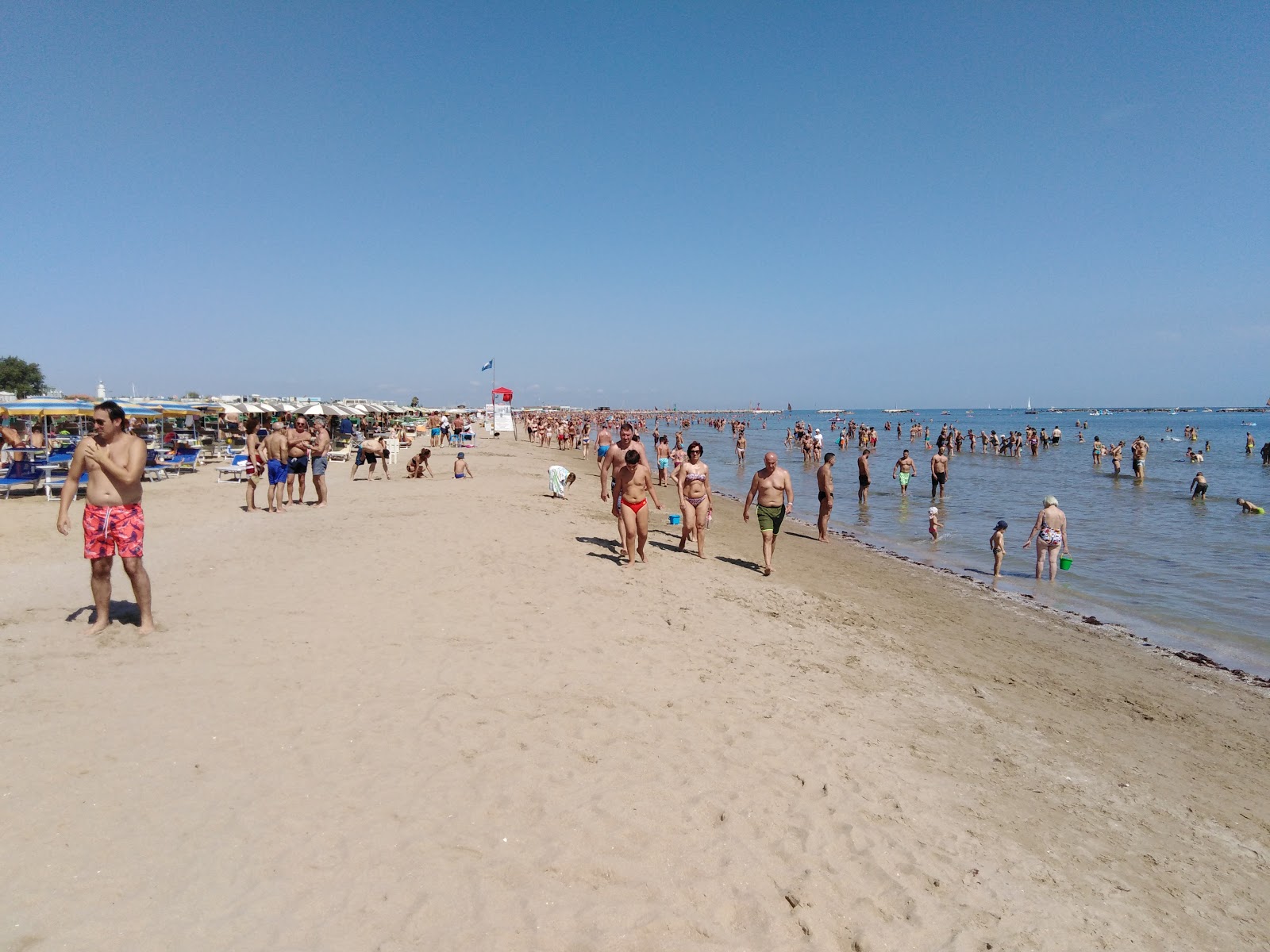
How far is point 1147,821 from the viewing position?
3.79 metres

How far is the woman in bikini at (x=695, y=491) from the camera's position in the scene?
8.59 metres

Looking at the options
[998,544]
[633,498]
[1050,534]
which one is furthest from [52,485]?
[1050,534]

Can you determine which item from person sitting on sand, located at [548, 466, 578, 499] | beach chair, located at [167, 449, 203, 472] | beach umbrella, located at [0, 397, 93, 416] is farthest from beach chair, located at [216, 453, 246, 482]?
person sitting on sand, located at [548, 466, 578, 499]

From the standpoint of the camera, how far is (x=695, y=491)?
28.7ft

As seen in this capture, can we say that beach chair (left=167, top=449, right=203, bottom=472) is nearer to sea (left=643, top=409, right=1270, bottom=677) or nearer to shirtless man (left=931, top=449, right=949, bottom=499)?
sea (left=643, top=409, right=1270, bottom=677)

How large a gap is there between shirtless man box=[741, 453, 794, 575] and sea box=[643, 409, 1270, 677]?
2772 millimetres

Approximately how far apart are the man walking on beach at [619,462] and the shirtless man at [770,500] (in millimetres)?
1518

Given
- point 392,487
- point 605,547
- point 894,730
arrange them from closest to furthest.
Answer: point 894,730
point 605,547
point 392,487

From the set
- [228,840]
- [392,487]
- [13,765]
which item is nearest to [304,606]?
[13,765]

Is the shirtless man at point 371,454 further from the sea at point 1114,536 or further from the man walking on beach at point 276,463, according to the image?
the sea at point 1114,536

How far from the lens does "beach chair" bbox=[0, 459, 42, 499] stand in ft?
39.3

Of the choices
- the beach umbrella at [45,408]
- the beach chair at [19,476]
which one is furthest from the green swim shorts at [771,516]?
the beach umbrella at [45,408]

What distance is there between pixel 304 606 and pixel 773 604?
4.58 m

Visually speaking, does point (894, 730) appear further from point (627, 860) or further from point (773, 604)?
point (773, 604)
